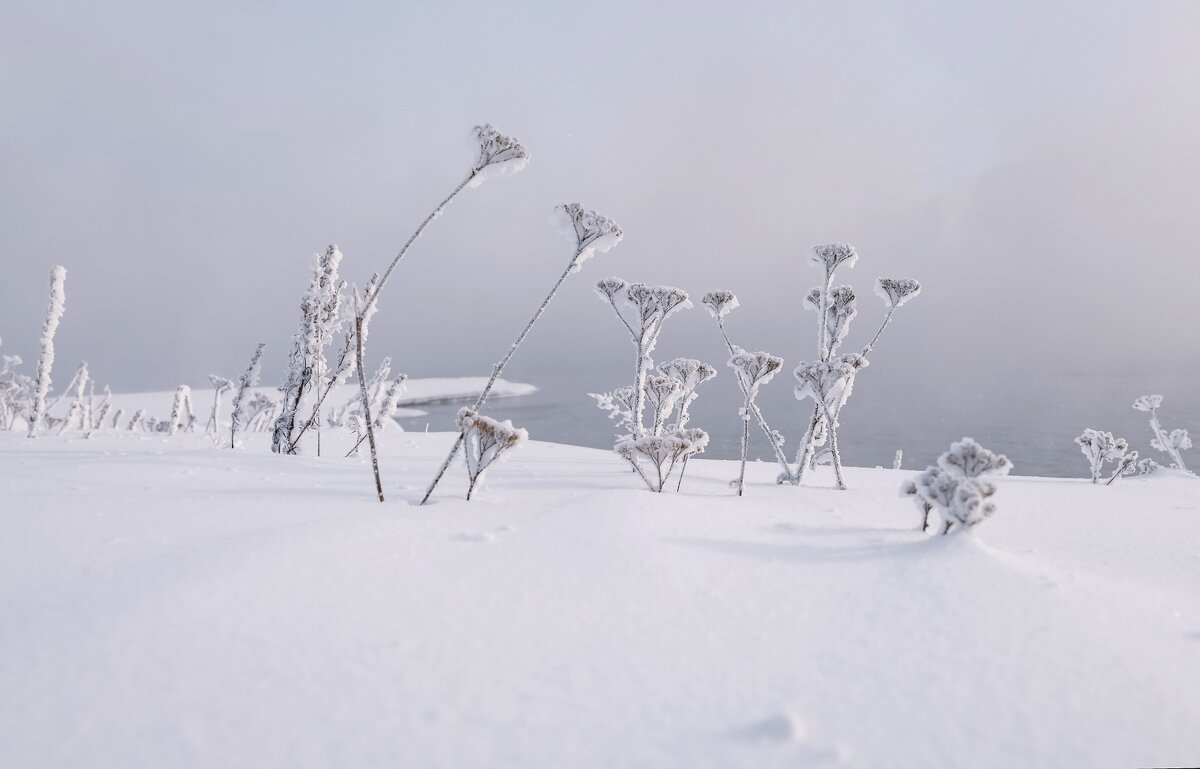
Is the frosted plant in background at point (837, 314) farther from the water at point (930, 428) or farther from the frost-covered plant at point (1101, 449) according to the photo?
the water at point (930, 428)

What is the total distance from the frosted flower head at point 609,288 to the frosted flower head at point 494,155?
235 cm

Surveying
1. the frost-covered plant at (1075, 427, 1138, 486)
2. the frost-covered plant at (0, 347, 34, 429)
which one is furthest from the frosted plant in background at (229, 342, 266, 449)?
the frost-covered plant at (1075, 427, 1138, 486)

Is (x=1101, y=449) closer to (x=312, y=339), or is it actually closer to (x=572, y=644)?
(x=572, y=644)

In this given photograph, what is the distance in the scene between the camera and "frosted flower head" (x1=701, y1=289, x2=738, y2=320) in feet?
19.2

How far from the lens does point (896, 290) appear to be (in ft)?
19.0

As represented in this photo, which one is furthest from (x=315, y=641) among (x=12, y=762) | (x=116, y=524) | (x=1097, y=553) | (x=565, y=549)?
(x=1097, y=553)

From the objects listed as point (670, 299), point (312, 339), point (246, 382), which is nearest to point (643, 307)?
point (670, 299)

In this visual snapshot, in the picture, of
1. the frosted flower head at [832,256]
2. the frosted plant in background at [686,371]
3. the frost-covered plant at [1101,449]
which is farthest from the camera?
the frost-covered plant at [1101,449]

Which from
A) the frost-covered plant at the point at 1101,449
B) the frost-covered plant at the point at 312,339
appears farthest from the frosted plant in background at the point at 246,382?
the frost-covered plant at the point at 1101,449

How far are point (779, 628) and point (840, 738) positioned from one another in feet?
1.59

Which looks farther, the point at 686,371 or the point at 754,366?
the point at 686,371

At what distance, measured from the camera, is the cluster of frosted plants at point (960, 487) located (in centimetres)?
237

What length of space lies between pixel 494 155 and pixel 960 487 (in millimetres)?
3071

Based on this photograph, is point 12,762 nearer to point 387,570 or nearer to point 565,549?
point 387,570
